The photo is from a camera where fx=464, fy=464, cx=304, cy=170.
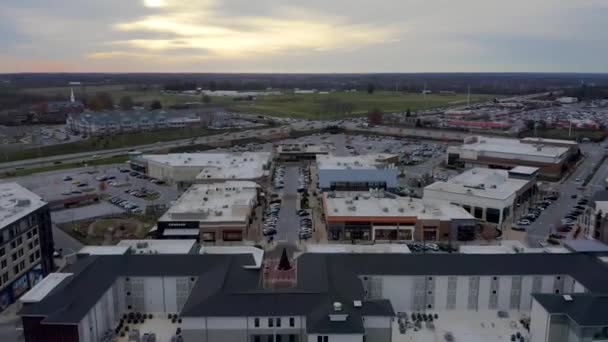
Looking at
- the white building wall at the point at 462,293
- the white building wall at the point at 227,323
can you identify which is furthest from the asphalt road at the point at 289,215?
the white building wall at the point at 227,323

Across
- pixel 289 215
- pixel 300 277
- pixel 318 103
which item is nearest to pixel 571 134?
pixel 289 215

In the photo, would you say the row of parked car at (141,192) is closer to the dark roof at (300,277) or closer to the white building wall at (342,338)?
the dark roof at (300,277)

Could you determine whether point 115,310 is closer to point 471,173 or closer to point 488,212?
point 488,212

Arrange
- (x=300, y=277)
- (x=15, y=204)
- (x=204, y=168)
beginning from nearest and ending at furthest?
1. (x=300, y=277)
2. (x=15, y=204)
3. (x=204, y=168)

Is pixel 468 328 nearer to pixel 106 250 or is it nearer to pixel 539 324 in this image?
pixel 539 324

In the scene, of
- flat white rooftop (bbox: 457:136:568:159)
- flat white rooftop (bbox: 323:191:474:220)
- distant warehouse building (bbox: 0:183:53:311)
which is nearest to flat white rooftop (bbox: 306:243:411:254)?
flat white rooftop (bbox: 323:191:474:220)

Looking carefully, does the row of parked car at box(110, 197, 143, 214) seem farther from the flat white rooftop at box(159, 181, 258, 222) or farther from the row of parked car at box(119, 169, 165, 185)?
the row of parked car at box(119, 169, 165, 185)

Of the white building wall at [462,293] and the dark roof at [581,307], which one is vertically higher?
the dark roof at [581,307]
